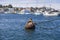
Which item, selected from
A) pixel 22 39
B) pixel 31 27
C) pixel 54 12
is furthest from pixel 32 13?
pixel 22 39

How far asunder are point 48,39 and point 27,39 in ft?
8.14

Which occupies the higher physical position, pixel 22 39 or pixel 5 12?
pixel 22 39

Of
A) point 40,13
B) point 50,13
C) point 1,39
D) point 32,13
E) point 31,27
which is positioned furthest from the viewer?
point 32,13

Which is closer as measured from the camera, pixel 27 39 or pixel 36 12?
pixel 27 39

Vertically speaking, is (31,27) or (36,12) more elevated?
(31,27)

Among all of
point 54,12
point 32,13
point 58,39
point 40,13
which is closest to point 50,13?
point 54,12

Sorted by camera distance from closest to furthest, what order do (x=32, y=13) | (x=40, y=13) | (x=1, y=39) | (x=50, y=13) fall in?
(x=1, y=39) < (x=50, y=13) < (x=40, y=13) < (x=32, y=13)

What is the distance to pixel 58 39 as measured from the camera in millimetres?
32750

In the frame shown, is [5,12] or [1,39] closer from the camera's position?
[1,39]

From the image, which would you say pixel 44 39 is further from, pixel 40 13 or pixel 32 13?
pixel 32 13

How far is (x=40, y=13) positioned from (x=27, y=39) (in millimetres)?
121317

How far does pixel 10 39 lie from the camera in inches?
1243

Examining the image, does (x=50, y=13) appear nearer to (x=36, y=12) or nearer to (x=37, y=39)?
(x=36, y=12)

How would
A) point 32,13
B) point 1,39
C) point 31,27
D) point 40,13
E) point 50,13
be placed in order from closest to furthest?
1. point 1,39
2. point 31,27
3. point 50,13
4. point 40,13
5. point 32,13
